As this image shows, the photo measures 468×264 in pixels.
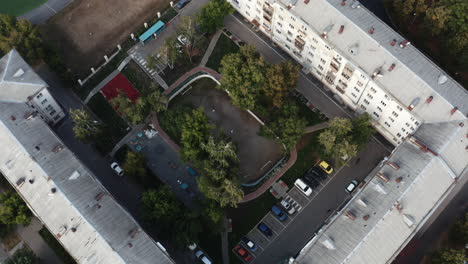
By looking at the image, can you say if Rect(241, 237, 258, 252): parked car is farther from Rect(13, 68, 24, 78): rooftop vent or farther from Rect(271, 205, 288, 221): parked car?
Rect(13, 68, 24, 78): rooftop vent

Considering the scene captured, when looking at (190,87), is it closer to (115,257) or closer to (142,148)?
(142,148)

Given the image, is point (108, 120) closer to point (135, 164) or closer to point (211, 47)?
point (135, 164)

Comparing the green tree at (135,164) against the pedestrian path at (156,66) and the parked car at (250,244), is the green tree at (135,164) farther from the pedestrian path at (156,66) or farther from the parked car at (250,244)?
the parked car at (250,244)

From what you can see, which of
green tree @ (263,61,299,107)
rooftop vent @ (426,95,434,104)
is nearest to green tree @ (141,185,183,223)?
green tree @ (263,61,299,107)

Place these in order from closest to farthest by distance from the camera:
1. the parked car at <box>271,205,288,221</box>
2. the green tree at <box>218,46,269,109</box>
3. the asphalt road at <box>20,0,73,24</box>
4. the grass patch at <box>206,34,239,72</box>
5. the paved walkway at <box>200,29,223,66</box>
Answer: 1. the green tree at <box>218,46,269,109</box>
2. the parked car at <box>271,205,288,221</box>
3. the grass patch at <box>206,34,239,72</box>
4. the paved walkway at <box>200,29,223,66</box>
5. the asphalt road at <box>20,0,73,24</box>

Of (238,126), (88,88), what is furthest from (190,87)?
(88,88)

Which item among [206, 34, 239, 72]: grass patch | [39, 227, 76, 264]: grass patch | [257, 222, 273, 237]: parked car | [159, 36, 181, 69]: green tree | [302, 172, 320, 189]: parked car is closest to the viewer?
[39, 227, 76, 264]: grass patch

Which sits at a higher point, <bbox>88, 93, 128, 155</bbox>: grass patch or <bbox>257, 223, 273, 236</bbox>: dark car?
<bbox>88, 93, 128, 155</bbox>: grass patch
